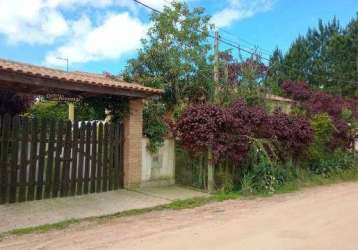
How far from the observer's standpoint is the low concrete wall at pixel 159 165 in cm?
1298

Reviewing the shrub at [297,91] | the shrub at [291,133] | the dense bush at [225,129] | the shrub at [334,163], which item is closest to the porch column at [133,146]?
the dense bush at [225,129]

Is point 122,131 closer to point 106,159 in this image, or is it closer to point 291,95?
point 106,159

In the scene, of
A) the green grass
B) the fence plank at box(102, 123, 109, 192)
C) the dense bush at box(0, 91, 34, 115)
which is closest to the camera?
the green grass

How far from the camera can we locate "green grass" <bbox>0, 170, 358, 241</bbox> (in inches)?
316

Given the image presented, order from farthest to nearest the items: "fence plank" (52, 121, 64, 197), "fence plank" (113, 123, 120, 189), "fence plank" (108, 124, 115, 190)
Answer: "fence plank" (113, 123, 120, 189) → "fence plank" (108, 124, 115, 190) → "fence plank" (52, 121, 64, 197)

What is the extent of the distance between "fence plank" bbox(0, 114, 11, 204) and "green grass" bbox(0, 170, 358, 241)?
2093 mm

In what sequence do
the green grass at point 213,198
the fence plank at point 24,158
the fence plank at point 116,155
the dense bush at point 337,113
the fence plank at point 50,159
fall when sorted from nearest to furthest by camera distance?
the green grass at point 213,198 < the fence plank at point 24,158 < the fence plank at point 50,159 < the fence plank at point 116,155 < the dense bush at point 337,113

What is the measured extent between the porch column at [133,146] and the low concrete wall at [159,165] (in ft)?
1.15

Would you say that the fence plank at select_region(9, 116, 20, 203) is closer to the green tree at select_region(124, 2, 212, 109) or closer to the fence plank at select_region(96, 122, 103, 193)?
the fence plank at select_region(96, 122, 103, 193)

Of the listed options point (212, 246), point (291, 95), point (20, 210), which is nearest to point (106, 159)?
A: point (20, 210)

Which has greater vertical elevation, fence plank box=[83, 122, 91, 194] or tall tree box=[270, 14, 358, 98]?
tall tree box=[270, 14, 358, 98]

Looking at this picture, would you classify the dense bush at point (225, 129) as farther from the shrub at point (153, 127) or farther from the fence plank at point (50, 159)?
the fence plank at point (50, 159)

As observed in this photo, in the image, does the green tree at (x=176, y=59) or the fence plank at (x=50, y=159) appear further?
the green tree at (x=176, y=59)

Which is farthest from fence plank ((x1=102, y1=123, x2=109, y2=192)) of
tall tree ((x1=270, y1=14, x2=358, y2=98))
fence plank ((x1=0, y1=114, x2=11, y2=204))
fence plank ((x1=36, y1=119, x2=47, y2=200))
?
tall tree ((x1=270, y1=14, x2=358, y2=98))
